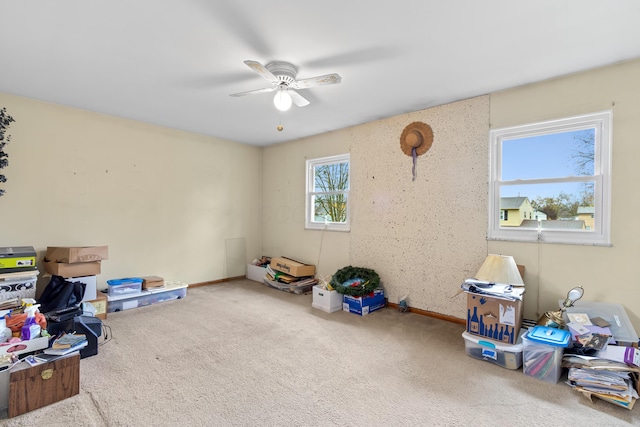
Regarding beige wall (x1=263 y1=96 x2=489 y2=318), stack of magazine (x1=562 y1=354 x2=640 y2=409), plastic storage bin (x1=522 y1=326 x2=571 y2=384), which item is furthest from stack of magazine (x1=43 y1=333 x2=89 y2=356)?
stack of magazine (x1=562 y1=354 x2=640 y2=409)

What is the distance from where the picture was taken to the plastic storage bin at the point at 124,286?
3.56 m

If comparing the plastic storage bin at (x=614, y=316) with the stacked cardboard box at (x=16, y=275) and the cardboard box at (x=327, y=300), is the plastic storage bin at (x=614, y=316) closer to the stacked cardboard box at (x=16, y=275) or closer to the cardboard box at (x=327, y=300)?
the cardboard box at (x=327, y=300)

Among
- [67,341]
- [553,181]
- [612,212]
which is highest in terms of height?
[553,181]

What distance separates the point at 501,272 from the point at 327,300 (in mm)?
1918

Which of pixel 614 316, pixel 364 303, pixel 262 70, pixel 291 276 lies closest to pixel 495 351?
pixel 614 316

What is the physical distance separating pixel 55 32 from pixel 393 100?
113 inches

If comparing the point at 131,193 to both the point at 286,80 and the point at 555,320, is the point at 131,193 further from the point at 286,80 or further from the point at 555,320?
the point at 555,320

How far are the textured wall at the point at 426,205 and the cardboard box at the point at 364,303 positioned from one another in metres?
0.20

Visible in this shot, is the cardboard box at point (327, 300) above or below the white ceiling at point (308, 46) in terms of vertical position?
below

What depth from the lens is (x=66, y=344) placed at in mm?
2041

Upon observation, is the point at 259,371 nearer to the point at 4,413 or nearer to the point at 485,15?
the point at 4,413

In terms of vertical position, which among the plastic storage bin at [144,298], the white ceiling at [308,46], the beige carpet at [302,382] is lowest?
the beige carpet at [302,382]

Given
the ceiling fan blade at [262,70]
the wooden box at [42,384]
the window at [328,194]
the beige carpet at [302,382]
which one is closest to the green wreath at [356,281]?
the beige carpet at [302,382]

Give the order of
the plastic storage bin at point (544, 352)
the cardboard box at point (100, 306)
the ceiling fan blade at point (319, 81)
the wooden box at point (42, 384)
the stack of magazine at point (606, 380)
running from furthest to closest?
the cardboard box at point (100, 306) → the ceiling fan blade at point (319, 81) → the plastic storage bin at point (544, 352) → the stack of magazine at point (606, 380) → the wooden box at point (42, 384)
